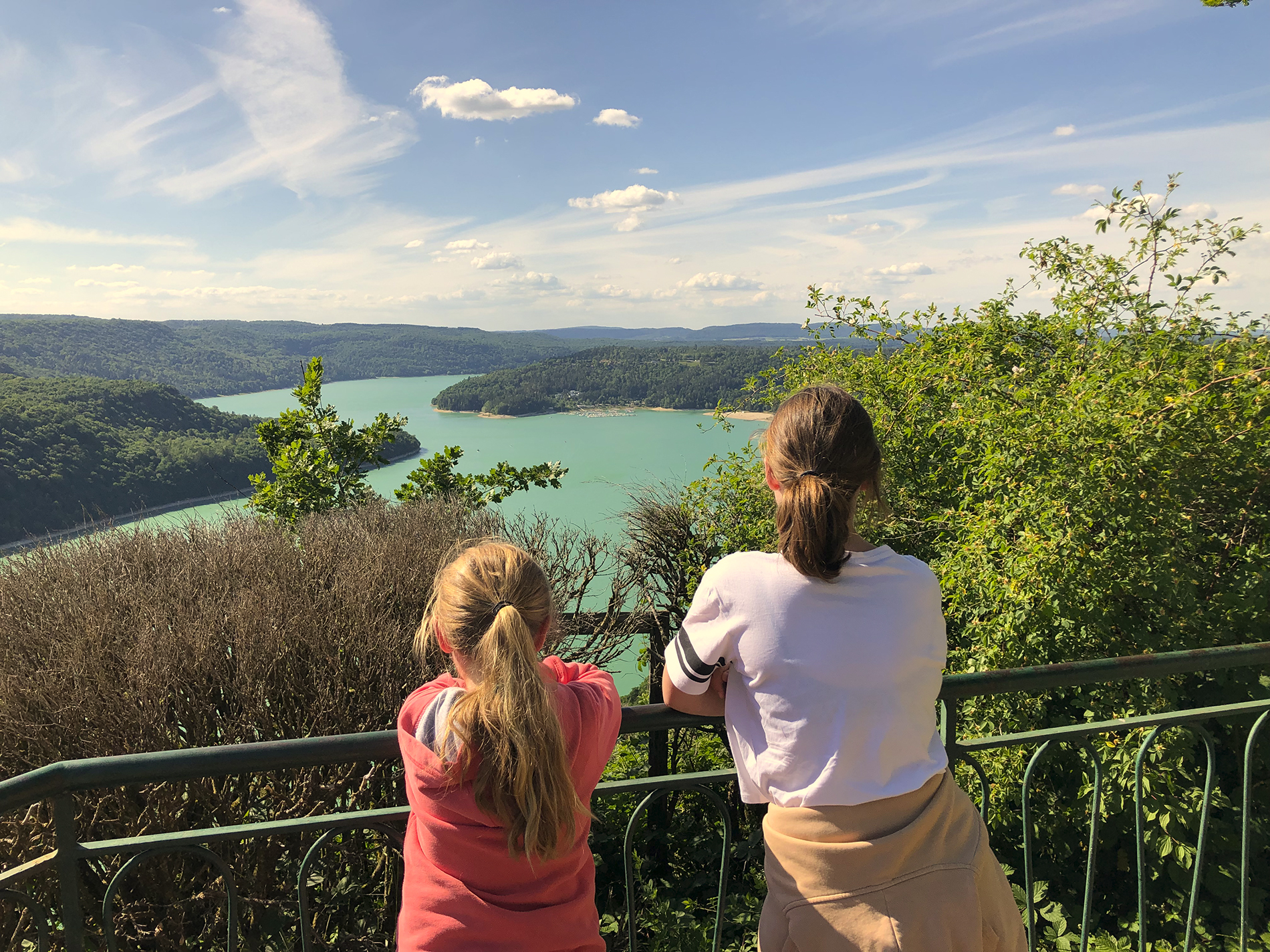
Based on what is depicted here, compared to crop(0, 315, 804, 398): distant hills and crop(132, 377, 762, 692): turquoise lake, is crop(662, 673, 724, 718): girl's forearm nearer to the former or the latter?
crop(132, 377, 762, 692): turquoise lake

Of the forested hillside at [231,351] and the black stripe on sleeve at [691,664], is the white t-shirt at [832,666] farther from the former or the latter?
the forested hillside at [231,351]

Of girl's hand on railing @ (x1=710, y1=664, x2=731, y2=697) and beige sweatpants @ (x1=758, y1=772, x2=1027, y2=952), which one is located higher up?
girl's hand on railing @ (x1=710, y1=664, x2=731, y2=697)

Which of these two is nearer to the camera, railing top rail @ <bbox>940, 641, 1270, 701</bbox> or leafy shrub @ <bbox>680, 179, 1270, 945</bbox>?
railing top rail @ <bbox>940, 641, 1270, 701</bbox>

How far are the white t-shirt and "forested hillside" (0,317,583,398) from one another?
2628 inches

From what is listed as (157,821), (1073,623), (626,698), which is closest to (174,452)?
(626,698)

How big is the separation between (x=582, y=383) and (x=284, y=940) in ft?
179

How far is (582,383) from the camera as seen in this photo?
58.5 meters

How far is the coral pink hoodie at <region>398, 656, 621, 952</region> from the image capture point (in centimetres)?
126

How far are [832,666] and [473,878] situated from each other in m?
0.73

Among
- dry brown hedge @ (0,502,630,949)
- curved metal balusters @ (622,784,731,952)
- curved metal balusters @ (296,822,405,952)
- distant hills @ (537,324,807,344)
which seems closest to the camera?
curved metal balusters @ (296,822,405,952)

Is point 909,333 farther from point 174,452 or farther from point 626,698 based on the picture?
point 174,452

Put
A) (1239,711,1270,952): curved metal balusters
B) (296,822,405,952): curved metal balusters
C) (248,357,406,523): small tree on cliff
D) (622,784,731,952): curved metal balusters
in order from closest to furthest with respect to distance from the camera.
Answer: (296,822,405,952): curved metal balusters, (622,784,731,952): curved metal balusters, (1239,711,1270,952): curved metal balusters, (248,357,406,523): small tree on cliff

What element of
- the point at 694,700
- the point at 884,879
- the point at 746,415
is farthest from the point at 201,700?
the point at 746,415

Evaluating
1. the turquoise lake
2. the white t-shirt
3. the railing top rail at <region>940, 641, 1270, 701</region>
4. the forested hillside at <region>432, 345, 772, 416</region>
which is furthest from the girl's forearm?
the forested hillside at <region>432, 345, 772, 416</region>
